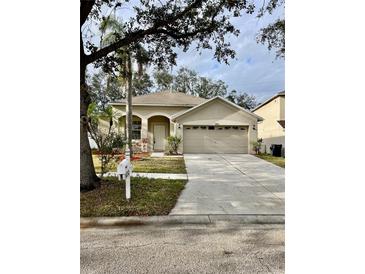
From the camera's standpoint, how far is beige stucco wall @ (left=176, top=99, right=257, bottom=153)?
18.4 metres

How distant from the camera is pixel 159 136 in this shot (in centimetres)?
2058

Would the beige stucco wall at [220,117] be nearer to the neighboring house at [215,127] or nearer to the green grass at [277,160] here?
the neighboring house at [215,127]

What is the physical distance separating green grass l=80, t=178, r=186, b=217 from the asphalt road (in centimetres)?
62

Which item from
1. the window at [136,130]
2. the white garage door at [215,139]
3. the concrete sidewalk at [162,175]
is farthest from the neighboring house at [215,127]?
the concrete sidewalk at [162,175]

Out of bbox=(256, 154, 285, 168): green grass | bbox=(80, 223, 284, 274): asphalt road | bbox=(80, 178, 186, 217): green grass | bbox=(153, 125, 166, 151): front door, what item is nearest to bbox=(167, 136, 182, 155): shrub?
bbox=(153, 125, 166, 151): front door

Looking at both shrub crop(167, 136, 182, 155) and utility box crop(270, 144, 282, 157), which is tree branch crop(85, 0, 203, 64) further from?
utility box crop(270, 144, 282, 157)

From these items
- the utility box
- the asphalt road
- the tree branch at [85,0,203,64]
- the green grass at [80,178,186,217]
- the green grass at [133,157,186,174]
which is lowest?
the asphalt road

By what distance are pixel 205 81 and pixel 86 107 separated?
32.1 meters

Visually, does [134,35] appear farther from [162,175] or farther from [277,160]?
[277,160]

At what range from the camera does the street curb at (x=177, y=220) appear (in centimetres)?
446
